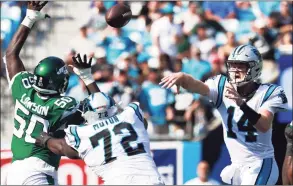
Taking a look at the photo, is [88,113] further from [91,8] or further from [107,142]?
[91,8]

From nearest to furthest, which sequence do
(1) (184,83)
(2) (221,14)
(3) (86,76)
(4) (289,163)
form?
1. (4) (289,163)
2. (1) (184,83)
3. (3) (86,76)
4. (2) (221,14)

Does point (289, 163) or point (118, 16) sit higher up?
point (118, 16)

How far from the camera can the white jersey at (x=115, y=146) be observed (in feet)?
20.0

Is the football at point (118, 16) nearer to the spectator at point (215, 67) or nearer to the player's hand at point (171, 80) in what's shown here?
the player's hand at point (171, 80)

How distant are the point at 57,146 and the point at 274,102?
198 cm

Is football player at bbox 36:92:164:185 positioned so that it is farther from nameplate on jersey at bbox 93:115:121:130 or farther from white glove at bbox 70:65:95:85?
white glove at bbox 70:65:95:85

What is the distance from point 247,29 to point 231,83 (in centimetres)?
540

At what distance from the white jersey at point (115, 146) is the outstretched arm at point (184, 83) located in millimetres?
563

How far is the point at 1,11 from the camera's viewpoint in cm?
1258

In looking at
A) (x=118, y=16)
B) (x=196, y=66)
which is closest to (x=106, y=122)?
(x=118, y=16)

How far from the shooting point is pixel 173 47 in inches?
485

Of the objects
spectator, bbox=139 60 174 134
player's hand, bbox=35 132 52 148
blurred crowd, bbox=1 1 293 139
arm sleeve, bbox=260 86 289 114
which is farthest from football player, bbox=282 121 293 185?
spectator, bbox=139 60 174 134

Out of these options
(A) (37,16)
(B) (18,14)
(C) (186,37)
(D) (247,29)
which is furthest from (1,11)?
(A) (37,16)

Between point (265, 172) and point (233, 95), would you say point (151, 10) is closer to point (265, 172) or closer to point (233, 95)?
point (265, 172)
